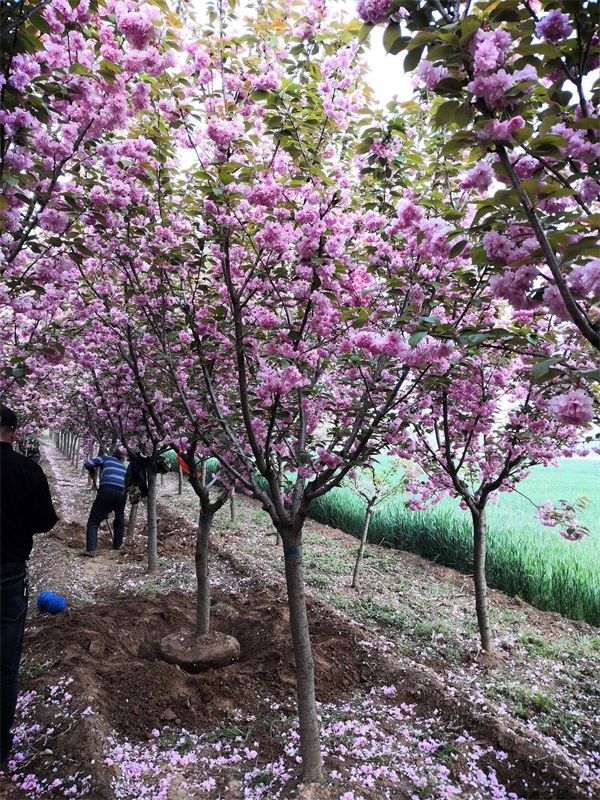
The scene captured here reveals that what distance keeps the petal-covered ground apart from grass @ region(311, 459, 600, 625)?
1.26 feet

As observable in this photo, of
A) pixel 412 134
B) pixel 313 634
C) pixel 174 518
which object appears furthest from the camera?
pixel 174 518

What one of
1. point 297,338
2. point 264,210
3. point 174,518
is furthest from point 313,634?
point 174,518

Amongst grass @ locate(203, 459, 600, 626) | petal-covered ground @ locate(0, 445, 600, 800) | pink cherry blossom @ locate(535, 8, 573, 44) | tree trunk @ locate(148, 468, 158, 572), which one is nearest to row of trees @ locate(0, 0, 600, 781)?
pink cherry blossom @ locate(535, 8, 573, 44)

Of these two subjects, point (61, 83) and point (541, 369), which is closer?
point (541, 369)

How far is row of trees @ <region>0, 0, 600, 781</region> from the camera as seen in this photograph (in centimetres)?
150

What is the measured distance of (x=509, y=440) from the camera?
4109 millimetres

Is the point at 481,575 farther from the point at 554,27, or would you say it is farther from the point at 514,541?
the point at 554,27

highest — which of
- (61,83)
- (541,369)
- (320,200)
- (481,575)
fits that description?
(61,83)

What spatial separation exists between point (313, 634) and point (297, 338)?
11.5 feet

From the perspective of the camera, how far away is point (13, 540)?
3.06 meters

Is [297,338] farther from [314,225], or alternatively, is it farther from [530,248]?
[530,248]

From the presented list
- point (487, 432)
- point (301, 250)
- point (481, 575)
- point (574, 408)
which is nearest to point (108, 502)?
point (481, 575)

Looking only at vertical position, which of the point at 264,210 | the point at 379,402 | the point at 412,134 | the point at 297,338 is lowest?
the point at 379,402

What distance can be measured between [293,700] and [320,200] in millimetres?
3673
